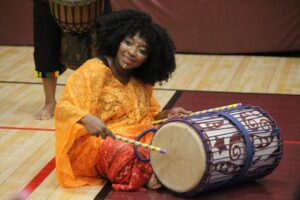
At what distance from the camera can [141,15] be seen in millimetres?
3443

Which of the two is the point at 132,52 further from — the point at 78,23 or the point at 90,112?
the point at 78,23

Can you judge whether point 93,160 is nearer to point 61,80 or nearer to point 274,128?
point 274,128

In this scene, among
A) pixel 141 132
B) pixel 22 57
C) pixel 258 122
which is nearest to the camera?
pixel 258 122

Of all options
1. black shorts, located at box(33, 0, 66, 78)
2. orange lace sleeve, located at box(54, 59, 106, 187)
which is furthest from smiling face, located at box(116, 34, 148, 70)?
black shorts, located at box(33, 0, 66, 78)

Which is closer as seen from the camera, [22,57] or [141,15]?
[141,15]

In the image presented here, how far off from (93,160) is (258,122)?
785 millimetres

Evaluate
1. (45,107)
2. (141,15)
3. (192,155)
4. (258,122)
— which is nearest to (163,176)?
(192,155)

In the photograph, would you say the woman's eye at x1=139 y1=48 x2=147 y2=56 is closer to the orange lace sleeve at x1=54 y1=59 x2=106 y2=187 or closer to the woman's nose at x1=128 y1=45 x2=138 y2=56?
the woman's nose at x1=128 y1=45 x2=138 y2=56

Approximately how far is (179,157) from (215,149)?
0.54 ft

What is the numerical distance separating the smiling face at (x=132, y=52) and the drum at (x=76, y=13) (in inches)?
28.2

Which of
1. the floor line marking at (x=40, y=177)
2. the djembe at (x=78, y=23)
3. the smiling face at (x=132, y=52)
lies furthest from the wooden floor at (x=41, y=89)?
the smiling face at (x=132, y=52)

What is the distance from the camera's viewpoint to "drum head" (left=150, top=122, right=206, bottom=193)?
2.99 m

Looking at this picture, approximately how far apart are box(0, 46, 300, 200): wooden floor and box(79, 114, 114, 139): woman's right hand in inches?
14.0

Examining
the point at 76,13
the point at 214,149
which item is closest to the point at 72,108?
the point at 214,149
